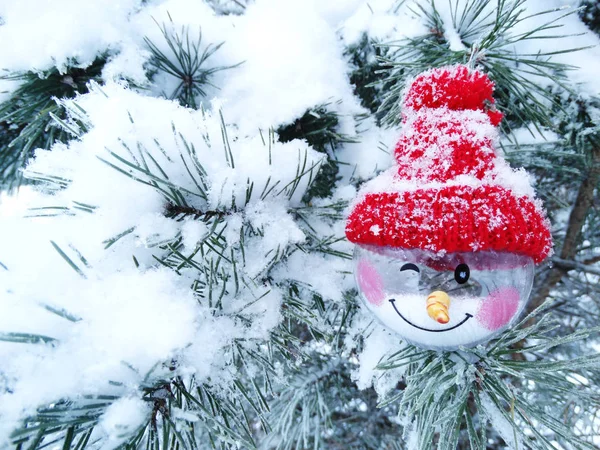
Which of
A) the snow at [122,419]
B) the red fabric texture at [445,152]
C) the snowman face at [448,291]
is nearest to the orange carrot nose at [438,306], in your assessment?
the snowman face at [448,291]

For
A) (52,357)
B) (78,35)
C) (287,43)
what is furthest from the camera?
(287,43)

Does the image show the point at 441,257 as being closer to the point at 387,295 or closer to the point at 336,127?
the point at 387,295

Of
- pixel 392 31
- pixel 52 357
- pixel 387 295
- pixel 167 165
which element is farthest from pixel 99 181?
pixel 392 31

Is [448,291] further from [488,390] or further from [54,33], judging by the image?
[54,33]

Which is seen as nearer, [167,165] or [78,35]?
[167,165]

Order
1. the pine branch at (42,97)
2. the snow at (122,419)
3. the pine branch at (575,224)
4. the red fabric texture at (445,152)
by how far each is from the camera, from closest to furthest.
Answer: the snow at (122,419) < the red fabric texture at (445,152) < the pine branch at (42,97) < the pine branch at (575,224)

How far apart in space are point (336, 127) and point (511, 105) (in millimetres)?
266

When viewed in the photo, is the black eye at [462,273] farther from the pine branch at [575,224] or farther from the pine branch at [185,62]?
the pine branch at [575,224]

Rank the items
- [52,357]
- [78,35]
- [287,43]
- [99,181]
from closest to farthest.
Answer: [52,357] → [99,181] → [78,35] → [287,43]

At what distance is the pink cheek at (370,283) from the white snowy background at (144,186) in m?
0.08

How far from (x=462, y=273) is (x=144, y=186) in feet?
1.11

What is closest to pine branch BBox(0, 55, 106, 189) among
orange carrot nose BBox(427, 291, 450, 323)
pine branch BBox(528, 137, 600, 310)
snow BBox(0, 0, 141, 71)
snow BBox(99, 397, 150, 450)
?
snow BBox(0, 0, 141, 71)

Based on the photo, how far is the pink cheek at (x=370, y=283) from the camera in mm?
416

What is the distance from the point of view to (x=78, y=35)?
1.70 ft
